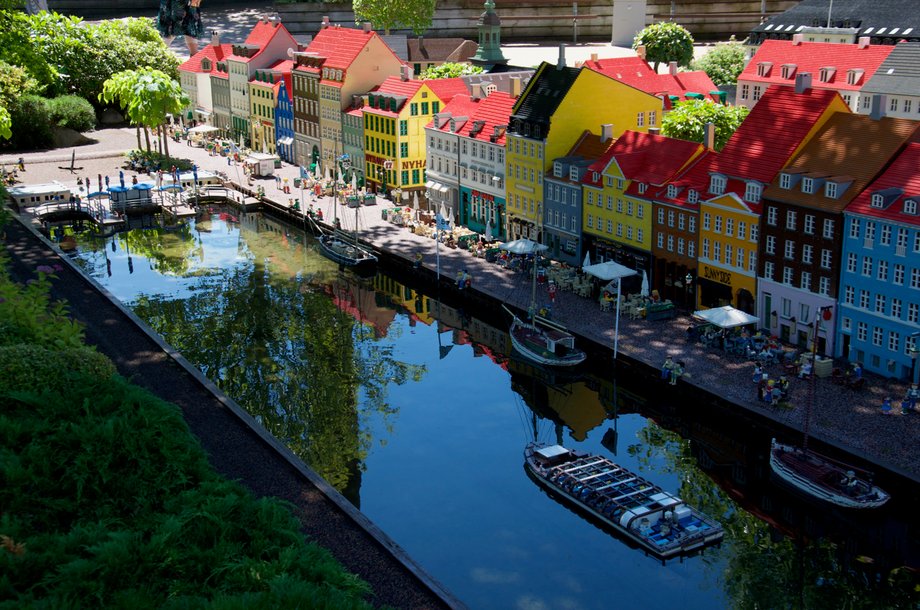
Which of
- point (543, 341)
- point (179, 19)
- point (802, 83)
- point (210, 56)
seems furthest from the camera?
point (179, 19)

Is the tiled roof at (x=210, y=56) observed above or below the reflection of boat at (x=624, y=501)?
above

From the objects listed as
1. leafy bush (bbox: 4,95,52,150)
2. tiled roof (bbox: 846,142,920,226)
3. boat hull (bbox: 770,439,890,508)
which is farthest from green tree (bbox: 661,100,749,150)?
leafy bush (bbox: 4,95,52,150)

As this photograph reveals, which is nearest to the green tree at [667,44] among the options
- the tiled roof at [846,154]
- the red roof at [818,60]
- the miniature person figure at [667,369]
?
the red roof at [818,60]

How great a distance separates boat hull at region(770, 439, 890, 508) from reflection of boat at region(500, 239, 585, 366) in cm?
1562

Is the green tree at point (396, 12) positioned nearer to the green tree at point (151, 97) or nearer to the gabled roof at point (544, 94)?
the green tree at point (151, 97)

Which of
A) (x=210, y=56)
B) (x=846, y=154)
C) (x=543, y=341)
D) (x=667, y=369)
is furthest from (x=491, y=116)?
(x=210, y=56)

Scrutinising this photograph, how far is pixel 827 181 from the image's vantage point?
200 ft

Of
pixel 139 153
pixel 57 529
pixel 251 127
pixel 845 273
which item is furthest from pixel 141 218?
pixel 57 529

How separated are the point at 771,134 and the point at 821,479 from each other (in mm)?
24866

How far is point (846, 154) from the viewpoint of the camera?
62438 millimetres

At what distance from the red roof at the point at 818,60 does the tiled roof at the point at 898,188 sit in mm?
41059

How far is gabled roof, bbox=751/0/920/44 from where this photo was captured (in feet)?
382

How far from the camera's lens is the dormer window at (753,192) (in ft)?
214

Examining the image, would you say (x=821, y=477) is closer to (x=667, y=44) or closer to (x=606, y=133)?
(x=606, y=133)
